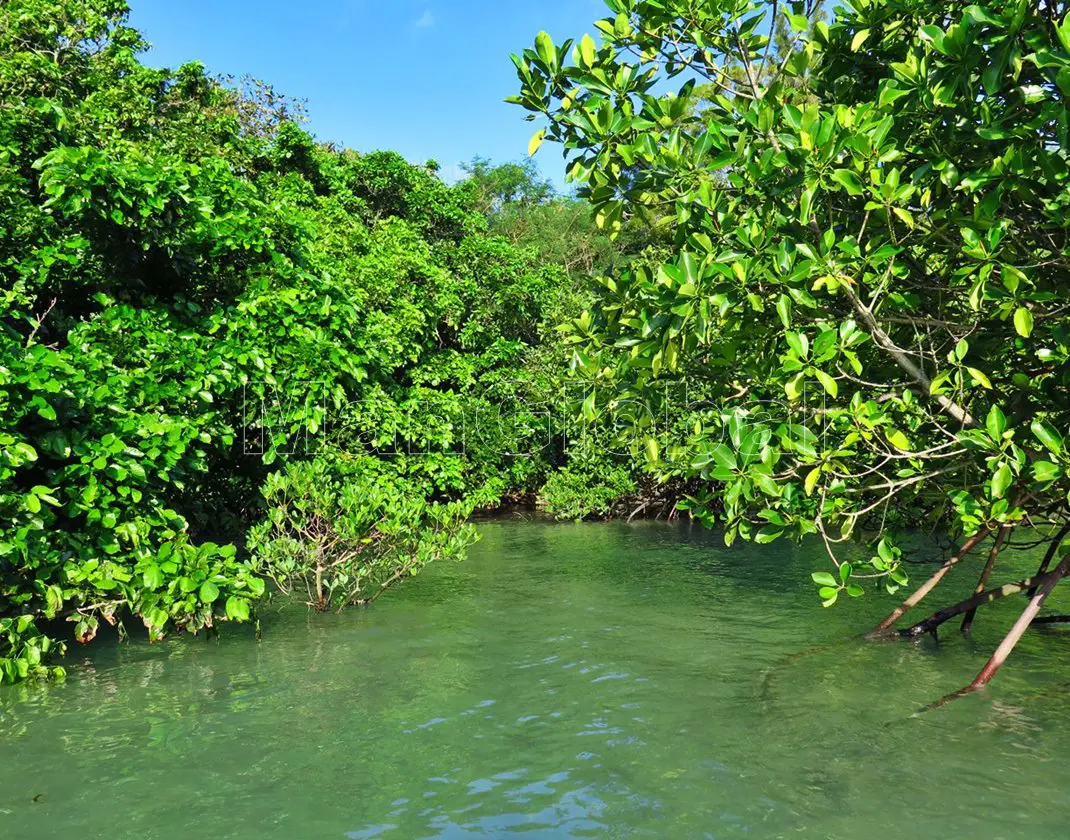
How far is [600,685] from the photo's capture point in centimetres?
742

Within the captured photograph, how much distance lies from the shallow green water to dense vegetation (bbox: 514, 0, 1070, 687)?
1.02 m

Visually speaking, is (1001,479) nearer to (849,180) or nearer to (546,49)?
(849,180)

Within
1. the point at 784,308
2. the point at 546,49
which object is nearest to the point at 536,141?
the point at 546,49

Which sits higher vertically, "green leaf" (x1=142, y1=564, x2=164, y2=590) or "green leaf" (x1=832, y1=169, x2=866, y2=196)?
"green leaf" (x1=832, y1=169, x2=866, y2=196)

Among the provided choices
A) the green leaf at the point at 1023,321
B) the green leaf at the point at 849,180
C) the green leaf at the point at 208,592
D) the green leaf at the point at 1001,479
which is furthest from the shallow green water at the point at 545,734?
the green leaf at the point at 849,180

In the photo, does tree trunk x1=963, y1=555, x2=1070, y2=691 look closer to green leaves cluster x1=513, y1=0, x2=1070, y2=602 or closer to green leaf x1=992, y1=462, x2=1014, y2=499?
green leaves cluster x1=513, y1=0, x2=1070, y2=602

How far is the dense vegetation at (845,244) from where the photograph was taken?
5020 mm

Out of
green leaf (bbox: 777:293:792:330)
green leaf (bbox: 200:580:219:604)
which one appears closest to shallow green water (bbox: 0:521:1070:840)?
green leaf (bbox: 200:580:219:604)

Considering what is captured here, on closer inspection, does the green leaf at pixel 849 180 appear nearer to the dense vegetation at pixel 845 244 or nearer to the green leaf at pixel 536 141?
the dense vegetation at pixel 845 244

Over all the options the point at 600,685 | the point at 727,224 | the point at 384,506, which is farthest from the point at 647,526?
the point at 727,224

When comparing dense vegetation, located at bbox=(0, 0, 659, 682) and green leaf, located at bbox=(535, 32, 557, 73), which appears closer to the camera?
green leaf, located at bbox=(535, 32, 557, 73)

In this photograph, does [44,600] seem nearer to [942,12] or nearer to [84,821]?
[84,821]

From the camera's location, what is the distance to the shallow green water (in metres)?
4.89

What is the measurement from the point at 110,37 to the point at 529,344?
1161 centimetres
